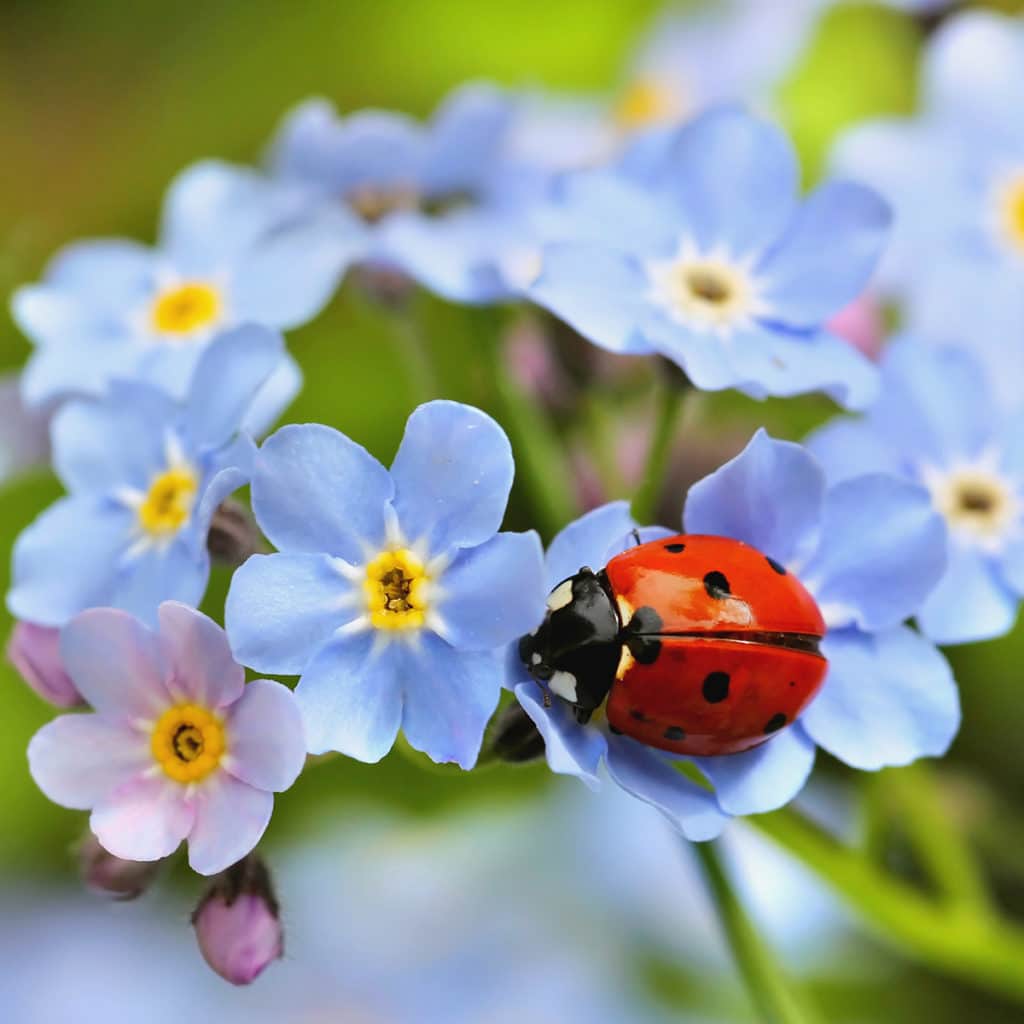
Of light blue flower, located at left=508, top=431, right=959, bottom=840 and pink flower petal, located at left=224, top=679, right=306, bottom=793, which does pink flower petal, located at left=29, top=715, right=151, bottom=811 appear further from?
light blue flower, located at left=508, top=431, right=959, bottom=840

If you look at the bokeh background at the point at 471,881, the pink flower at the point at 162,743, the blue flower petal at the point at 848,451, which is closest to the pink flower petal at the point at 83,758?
the pink flower at the point at 162,743

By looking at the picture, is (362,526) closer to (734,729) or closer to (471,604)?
(471,604)

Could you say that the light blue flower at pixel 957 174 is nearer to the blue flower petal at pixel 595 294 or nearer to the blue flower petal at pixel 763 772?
the blue flower petal at pixel 595 294

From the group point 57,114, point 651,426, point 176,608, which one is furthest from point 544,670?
point 57,114

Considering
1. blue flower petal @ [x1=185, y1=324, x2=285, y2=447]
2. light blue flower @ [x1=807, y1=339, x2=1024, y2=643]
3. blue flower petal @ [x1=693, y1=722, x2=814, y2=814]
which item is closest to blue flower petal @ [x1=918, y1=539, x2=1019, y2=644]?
light blue flower @ [x1=807, y1=339, x2=1024, y2=643]

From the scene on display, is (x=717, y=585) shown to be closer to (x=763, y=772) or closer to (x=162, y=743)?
(x=763, y=772)

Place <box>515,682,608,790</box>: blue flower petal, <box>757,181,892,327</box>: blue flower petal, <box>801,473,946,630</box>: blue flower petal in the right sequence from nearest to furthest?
1. <box>515,682,608,790</box>: blue flower petal
2. <box>801,473,946,630</box>: blue flower petal
3. <box>757,181,892,327</box>: blue flower petal
